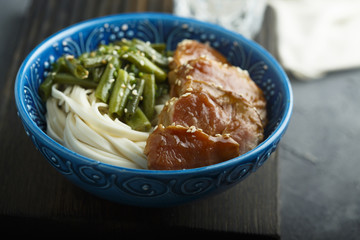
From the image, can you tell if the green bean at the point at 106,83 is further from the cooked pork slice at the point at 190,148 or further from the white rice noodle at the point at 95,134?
the cooked pork slice at the point at 190,148

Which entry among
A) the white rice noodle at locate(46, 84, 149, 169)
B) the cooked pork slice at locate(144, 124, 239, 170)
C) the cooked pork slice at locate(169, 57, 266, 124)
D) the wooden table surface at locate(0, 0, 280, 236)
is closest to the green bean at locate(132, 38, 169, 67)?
the cooked pork slice at locate(169, 57, 266, 124)

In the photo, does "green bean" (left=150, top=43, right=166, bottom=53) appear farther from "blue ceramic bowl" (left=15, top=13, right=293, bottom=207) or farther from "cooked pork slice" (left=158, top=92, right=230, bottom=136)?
"cooked pork slice" (left=158, top=92, right=230, bottom=136)

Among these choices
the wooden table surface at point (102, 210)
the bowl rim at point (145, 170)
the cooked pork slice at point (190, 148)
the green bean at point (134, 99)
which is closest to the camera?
the bowl rim at point (145, 170)

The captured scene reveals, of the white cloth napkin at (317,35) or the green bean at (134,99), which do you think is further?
the white cloth napkin at (317,35)

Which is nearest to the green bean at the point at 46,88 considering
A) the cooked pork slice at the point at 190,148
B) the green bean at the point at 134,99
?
the green bean at the point at 134,99

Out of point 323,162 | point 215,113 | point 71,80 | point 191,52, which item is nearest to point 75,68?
point 71,80

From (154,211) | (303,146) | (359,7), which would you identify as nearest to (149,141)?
(154,211)
